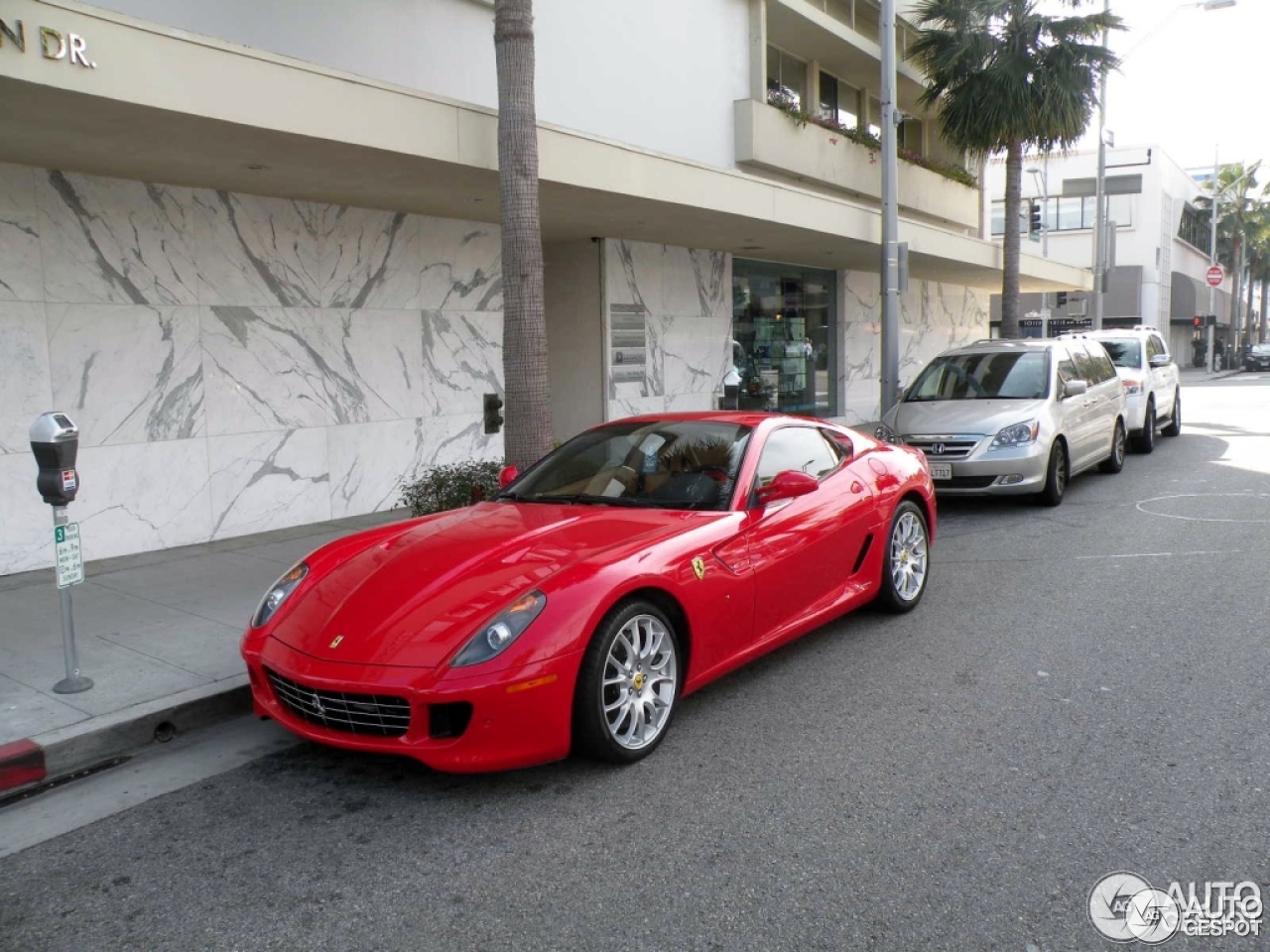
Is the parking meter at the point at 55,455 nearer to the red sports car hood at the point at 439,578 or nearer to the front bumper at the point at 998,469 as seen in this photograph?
the red sports car hood at the point at 439,578

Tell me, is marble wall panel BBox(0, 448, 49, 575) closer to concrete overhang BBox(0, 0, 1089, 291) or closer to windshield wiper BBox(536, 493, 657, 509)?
concrete overhang BBox(0, 0, 1089, 291)

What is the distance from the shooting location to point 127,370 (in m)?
8.70

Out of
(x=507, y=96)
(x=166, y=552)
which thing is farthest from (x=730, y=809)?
(x=166, y=552)

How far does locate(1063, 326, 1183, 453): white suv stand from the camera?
48.9ft

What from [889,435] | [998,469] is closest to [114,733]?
[889,435]

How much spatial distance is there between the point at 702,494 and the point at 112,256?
5.96 metres

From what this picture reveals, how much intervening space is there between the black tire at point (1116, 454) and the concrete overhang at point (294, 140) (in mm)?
4903

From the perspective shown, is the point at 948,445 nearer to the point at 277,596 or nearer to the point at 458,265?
the point at 458,265

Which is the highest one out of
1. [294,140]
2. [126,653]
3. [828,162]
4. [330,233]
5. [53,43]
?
[828,162]

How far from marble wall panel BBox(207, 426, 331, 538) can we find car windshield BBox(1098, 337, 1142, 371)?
37.1ft

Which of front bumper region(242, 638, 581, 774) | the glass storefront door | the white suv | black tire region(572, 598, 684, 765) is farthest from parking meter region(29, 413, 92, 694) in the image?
the white suv

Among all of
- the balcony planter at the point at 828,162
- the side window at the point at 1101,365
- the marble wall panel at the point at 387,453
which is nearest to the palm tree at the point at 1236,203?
the balcony planter at the point at 828,162

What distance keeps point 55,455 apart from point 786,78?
15803 millimetres

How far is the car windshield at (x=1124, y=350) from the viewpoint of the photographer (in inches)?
608
